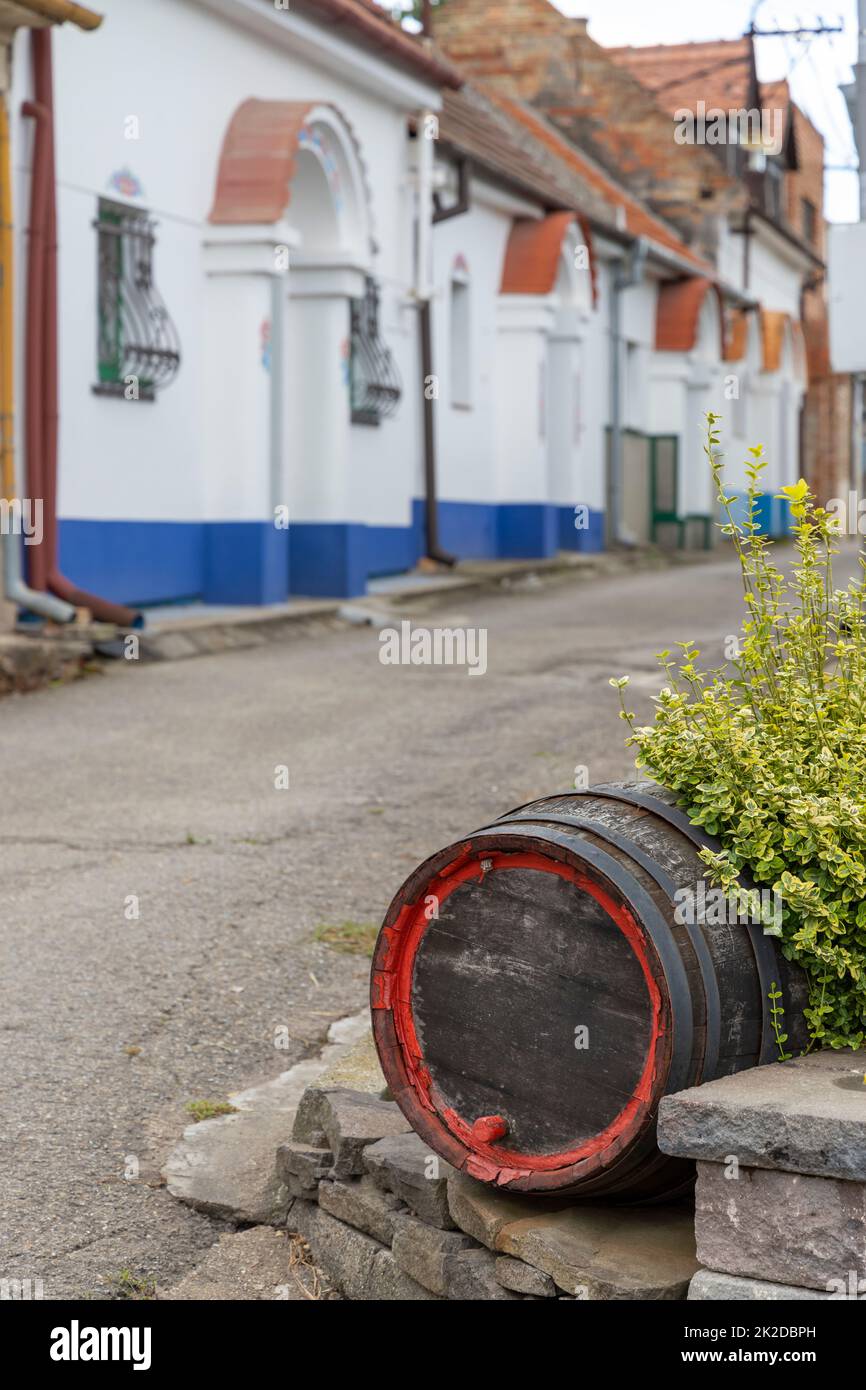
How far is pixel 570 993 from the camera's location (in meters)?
3.20

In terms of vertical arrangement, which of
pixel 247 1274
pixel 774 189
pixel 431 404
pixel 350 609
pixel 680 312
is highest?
pixel 774 189

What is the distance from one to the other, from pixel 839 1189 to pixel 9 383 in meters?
8.38

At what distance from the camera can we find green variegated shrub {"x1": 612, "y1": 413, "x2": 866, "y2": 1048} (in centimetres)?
324

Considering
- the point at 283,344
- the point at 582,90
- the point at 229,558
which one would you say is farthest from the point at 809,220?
the point at 229,558

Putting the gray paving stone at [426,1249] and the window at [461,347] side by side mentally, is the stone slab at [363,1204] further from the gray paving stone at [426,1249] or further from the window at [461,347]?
the window at [461,347]

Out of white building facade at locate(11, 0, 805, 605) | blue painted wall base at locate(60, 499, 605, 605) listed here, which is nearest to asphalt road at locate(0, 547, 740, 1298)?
blue painted wall base at locate(60, 499, 605, 605)

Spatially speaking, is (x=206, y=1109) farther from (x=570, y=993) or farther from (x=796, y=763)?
(x=796, y=763)

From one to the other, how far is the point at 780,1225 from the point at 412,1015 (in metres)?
0.81

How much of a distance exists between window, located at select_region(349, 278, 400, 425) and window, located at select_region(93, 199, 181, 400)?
2.83 m

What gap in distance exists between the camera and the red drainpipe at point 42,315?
34.3 feet

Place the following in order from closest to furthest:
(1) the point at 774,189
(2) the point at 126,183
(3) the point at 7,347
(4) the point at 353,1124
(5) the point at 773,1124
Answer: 1. (5) the point at 773,1124
2. (4) the point at 353,1124
3. (3) the point at 7,347
4. (2) the point at 126,183
5. (1) the point at 774,189

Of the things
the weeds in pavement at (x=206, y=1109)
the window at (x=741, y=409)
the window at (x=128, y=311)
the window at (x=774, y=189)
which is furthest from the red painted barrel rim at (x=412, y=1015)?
the window at (x=774, y=189)

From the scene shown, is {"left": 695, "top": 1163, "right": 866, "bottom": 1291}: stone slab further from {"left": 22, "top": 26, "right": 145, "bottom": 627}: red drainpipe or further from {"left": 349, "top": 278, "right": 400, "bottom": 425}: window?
{"left": 349, "top": 278, "right": 400, "bottom": 425}: window
